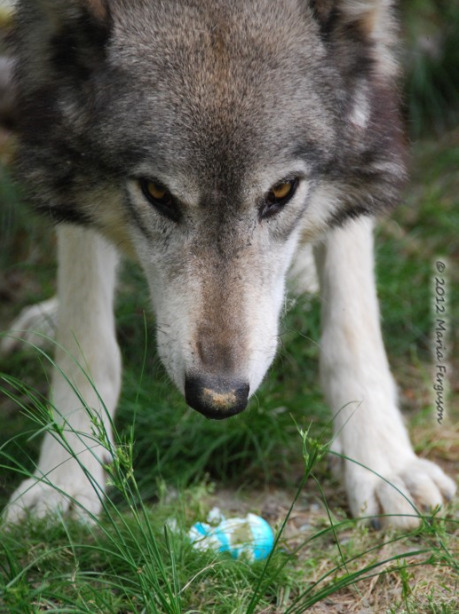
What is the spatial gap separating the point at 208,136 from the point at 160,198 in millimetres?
276

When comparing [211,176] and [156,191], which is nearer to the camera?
[211,176]

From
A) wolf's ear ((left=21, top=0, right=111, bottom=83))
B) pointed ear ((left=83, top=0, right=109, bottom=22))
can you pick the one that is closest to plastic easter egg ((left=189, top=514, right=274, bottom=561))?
wolf's ear ((left=21, top=0, right=111, bottom=83))

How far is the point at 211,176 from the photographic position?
2625mm

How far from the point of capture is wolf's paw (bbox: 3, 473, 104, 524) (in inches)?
120

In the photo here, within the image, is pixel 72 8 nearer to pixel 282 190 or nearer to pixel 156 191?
pixel 156 191

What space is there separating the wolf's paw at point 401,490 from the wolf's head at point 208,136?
0.78m

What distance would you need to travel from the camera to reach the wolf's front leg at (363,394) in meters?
3.16

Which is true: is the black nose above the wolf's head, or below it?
below

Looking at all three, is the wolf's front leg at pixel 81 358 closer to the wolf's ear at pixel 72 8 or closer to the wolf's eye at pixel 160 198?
the wolf's eye at pixel 160 198

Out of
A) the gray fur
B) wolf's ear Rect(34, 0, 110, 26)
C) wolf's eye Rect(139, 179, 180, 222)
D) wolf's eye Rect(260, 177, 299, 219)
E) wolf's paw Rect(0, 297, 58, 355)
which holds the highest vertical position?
wolf's ear Rect(34, 0, 110, 26)

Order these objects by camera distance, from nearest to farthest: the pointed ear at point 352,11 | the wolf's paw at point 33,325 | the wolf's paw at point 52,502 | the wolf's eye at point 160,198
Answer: the wolf's eye at point 160,198 → the pointed ear at point 352,11 → the wolf's paw at point 52,502 → the wolf's paw at point 33,325

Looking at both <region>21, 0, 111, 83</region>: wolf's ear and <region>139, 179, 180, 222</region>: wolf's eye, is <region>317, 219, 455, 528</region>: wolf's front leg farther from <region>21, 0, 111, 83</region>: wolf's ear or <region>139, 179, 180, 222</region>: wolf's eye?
<region>21, 0, 111, 83</region>: wolf's ear

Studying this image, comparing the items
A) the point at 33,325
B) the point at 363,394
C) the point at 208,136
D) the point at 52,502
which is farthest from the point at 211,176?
A: the point at 33,325

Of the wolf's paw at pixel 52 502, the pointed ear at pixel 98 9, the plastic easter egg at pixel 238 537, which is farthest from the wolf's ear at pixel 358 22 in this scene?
the wolf's paw at pixel 52 502
